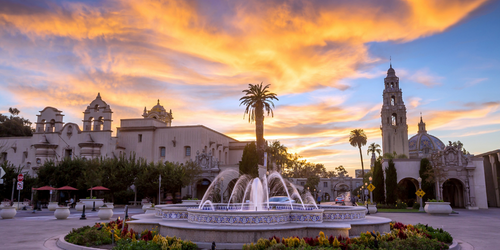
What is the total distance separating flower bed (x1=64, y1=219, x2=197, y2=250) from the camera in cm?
1067

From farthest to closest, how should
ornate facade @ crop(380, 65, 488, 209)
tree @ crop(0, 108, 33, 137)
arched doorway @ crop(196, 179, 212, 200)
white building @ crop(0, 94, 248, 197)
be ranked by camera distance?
tree @ crop(0, 108, 33, 137) < white building @ crop(0, 94, 248, 197) < arched doorway @ crop(196, 179, 212, 200) < ornate facade @ crop(380, 65, 488, 209)

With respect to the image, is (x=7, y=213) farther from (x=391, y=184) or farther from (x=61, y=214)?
(x=391, y=184)

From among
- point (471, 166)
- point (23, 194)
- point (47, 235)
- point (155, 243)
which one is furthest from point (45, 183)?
point (471, 166)

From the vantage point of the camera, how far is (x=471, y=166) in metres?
42.2

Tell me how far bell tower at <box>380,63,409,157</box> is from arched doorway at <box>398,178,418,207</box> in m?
63.3

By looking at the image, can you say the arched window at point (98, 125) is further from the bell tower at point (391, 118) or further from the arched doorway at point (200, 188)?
the bell tower at point (391, 118)

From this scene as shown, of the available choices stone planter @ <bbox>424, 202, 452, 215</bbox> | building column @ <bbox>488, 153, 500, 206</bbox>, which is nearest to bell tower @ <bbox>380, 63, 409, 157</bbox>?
building column @ <bbox>488, 153, 500, 206</bbox>

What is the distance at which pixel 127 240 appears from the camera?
11.6 m

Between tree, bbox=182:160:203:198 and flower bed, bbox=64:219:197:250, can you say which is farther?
tree, bbox=182:160:203:198

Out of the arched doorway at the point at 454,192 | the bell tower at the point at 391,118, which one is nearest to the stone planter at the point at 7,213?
the arched doorway at the point at 454,192

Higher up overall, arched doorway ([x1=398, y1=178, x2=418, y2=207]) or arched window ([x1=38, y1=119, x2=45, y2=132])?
arched window ([x1=38, y1=119, x2=45, y2=132])

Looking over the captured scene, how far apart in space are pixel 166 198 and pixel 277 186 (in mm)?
15191

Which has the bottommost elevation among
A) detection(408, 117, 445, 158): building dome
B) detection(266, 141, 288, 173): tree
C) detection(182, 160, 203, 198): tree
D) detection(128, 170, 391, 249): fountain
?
detection(128, 170, 391, 249): fountain

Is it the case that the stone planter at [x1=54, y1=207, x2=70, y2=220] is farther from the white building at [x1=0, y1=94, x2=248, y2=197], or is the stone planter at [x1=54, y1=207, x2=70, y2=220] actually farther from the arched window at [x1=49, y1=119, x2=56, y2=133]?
the arched window at [x1=49, y1=119, x2=56, y2=133]
